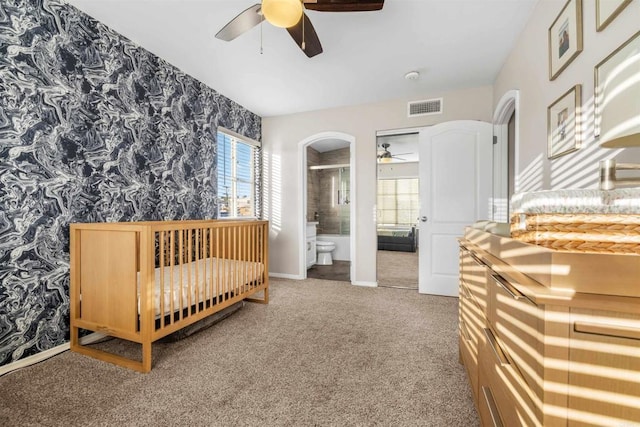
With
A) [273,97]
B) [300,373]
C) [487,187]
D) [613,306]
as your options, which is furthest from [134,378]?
[487,187]

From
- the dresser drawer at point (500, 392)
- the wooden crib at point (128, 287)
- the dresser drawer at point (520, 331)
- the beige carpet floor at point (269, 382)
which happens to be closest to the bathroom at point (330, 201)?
the beige carpet floor at point (269, 382)

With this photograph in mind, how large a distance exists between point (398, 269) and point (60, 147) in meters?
4.43

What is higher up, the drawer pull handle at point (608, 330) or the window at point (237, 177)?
the window at point (237, 177)

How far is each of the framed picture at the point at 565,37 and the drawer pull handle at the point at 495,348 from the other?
59.2 inches

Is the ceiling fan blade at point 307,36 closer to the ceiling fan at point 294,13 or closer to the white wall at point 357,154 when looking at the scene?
the ceiling fan at point 294,13

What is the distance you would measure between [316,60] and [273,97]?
40.8 inches

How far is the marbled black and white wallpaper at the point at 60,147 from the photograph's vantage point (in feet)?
5.69

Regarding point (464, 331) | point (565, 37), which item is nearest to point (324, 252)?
point (464, 331)

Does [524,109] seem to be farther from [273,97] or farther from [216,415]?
[216,415]

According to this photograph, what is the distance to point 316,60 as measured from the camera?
2693 millimetres

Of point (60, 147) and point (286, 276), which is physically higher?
point (60, 147)

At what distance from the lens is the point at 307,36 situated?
6.26ft

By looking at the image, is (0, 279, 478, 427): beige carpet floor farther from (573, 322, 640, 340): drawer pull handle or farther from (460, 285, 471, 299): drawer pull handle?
(573, 322, 640, 340): drawer pull handle

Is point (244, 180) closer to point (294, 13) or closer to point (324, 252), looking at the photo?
point (324, 252)
